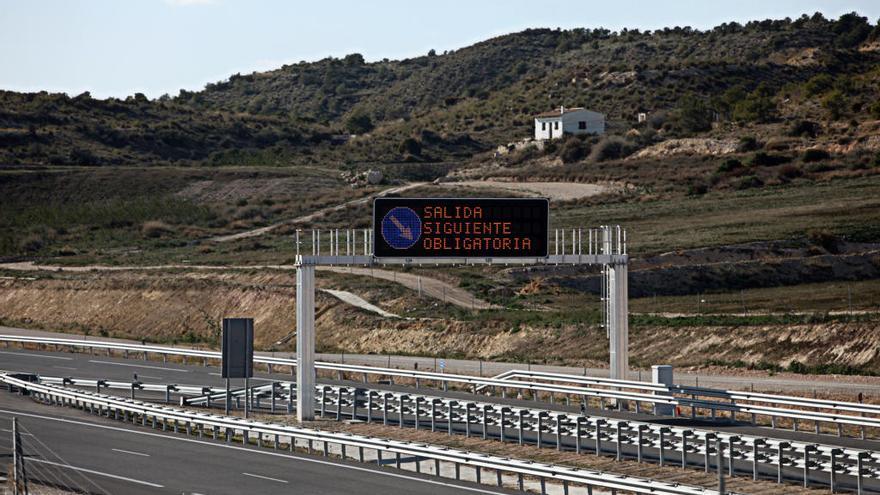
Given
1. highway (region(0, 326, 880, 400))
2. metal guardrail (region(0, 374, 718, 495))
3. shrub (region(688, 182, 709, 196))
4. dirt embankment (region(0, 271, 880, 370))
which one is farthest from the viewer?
shrub (region(688, 182, 709, 196))

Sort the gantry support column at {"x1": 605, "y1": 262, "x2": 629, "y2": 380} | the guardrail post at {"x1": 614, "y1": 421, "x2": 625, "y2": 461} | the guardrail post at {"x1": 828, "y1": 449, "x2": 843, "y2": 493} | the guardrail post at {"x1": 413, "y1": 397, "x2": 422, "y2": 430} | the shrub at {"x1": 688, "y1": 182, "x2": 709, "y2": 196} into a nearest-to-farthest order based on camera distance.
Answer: the guardrail post at {"x1": 828, "y1": 449, "x2": 843, "y2": 493} < the guardrail post at {"x1": 614, "y1": 421, "x2": 625, "y2": 461} < the guardrail post at {"x1": 413, "y1": 397, "x2": 422, "y2": 430} < the gantry support column at {"x1": 605, "y1": 262, "x2": 629, "y2": 380} < the shrub at {"x1": 688, "y1": 182, "x2": 709, "y2": 196}

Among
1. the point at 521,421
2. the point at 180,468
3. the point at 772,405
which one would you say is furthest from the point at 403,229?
the point at 772,405

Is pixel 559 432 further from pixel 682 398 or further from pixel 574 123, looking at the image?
pixel 574 123

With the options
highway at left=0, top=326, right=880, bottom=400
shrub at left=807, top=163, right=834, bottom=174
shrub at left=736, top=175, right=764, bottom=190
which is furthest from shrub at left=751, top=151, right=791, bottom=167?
highway at left=0, top=326, right=880, bottom=400

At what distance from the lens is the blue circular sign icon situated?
119 feet

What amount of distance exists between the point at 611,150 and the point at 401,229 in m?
90.6

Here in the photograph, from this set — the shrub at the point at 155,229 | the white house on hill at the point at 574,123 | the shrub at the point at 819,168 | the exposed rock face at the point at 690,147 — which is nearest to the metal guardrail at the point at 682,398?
the shrub at the point at 155,229

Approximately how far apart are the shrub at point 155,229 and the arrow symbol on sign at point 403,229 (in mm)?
75811

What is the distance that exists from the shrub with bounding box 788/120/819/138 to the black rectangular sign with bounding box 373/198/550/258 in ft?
278

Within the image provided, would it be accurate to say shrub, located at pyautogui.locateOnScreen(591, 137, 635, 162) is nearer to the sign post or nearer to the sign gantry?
the sign gantry

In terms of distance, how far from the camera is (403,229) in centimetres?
3628

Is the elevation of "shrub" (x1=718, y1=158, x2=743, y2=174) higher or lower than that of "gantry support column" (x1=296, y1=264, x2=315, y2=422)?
higher

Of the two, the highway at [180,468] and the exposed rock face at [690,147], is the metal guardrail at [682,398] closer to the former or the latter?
the highway at [180,468]

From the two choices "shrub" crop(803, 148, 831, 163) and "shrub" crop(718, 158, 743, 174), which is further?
"shrub" crop(718, 158, 743, 174)
